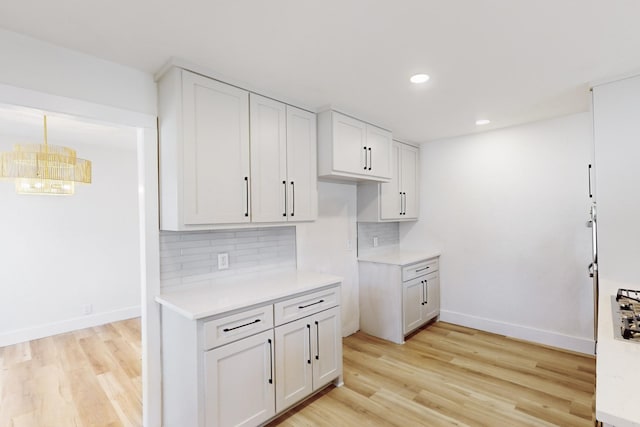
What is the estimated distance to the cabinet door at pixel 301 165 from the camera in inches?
102

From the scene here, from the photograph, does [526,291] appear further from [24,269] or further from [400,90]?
[24,269]

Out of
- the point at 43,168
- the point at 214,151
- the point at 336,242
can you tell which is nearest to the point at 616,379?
the point at 214,151

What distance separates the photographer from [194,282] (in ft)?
7.60

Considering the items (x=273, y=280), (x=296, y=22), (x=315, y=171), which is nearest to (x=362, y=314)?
(x=273, y=280)

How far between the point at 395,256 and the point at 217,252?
2281 millimetres

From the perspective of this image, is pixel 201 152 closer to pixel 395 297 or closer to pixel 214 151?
pixel 214 151

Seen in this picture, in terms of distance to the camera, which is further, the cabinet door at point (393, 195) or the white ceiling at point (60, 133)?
the cabinet door at point (393, 195)

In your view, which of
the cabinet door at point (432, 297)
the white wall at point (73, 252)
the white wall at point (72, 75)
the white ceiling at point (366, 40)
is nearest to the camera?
the white ceiling at point (366, 40)

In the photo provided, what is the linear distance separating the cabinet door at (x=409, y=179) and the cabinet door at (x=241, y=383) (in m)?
2.61

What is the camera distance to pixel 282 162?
2529 millimetres

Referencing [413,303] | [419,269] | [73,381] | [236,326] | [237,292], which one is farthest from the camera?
[419,269]

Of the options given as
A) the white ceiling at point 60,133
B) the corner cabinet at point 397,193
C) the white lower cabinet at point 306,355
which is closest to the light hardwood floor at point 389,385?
the white lower cabinet at point 306,355

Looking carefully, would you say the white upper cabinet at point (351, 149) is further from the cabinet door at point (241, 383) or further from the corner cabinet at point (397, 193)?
the cabinet door at point (241, 383)

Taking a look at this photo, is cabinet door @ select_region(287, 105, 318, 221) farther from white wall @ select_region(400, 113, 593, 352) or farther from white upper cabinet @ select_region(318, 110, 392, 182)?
white wall @ select_region(400, 113, 593, 352)
